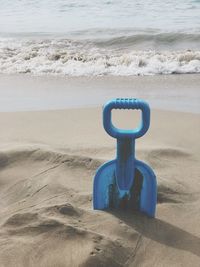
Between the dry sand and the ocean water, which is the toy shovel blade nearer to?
the dry sand

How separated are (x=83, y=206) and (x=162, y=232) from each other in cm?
41

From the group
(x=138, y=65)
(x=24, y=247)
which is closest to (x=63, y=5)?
(x=138, y=65)

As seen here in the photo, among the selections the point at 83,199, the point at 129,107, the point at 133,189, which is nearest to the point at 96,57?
the point at 83,199

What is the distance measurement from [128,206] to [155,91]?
342 cm

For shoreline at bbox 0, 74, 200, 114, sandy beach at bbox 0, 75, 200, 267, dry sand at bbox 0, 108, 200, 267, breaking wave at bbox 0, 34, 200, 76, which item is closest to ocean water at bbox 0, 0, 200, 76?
breaking wave at bbox 0, 34, 200, 76

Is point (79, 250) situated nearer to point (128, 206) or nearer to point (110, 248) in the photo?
point (110, 248)

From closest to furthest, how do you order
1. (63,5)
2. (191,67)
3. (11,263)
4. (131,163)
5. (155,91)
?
(11,263) < (131,163) < (155,91) < (191,67) < (63,5)

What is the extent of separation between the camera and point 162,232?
Result: 80.7 inches

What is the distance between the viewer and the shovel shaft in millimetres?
2055

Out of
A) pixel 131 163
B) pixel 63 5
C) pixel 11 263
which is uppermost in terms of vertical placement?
pixel 63 5

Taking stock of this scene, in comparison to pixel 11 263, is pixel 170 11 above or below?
above

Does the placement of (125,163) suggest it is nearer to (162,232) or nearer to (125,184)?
(125,184)

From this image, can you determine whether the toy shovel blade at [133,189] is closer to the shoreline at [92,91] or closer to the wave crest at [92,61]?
the shoreline at [92,91]

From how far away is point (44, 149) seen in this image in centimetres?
295
